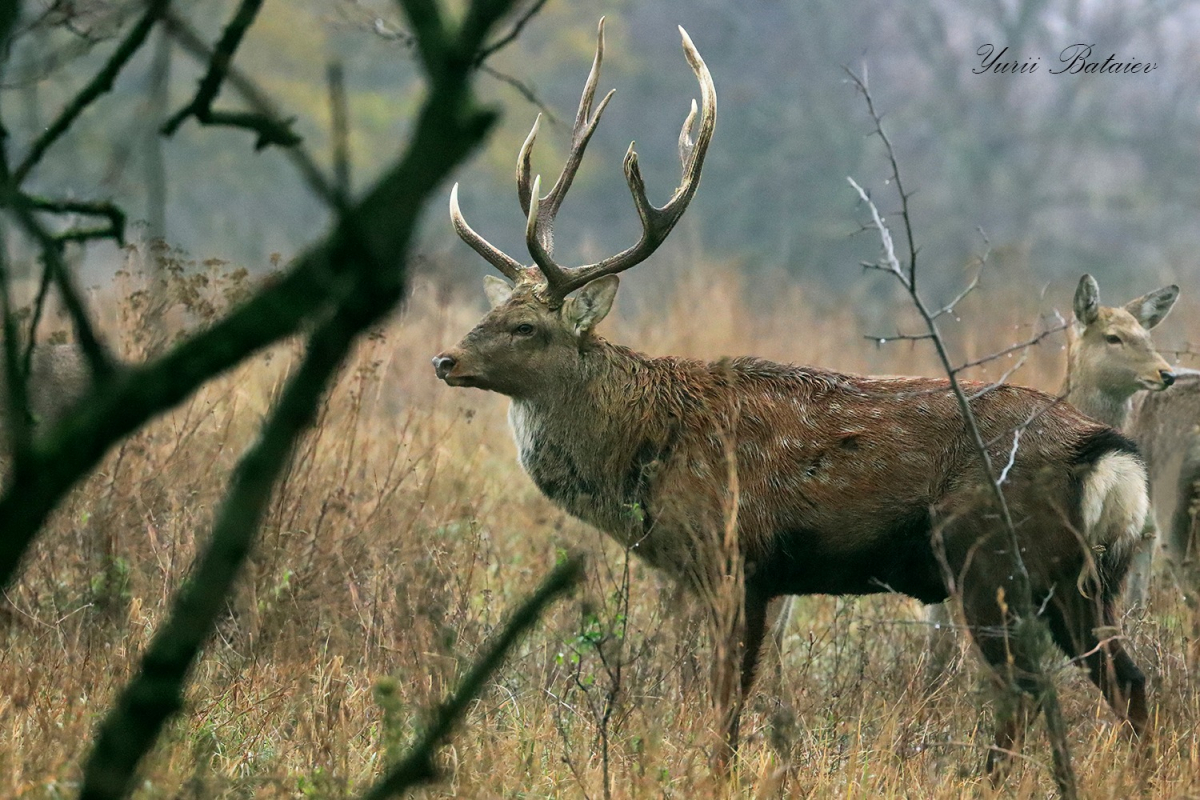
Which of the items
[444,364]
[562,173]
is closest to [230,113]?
[444,364]

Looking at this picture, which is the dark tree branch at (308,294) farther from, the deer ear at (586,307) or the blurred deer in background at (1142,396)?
the blurred deer in background at (1142,396)

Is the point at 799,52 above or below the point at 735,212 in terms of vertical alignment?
above

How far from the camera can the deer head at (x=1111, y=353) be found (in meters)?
7.56

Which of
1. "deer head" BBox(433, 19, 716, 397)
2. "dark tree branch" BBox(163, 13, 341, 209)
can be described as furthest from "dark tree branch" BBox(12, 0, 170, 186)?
"deer head" BBox(433, 19, 716, 397)

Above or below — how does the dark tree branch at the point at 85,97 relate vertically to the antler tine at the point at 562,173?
below

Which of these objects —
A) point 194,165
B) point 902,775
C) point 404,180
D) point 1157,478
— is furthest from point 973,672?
point 194,165

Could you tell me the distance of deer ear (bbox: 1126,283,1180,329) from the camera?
8188 millimetres

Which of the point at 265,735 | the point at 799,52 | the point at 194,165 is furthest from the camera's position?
the point at 799,52

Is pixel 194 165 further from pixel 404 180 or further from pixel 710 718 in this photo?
pixel 404 180

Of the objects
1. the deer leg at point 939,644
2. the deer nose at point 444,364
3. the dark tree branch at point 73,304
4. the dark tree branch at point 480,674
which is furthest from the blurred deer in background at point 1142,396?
the dark tree branch at point 73,304

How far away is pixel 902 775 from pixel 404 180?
3.37 metres

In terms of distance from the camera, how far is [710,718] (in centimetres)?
410

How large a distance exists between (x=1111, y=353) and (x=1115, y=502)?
3047 millimetres

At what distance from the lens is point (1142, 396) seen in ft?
26.6
